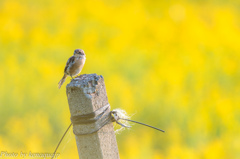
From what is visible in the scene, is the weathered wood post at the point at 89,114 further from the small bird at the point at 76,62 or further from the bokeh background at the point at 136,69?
the bokeh background at the point at 136,69

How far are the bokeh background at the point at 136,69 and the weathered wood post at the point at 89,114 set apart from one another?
2.20m

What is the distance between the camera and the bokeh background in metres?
4.92

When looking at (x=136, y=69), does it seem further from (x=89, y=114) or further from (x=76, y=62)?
(x=89, y=114)

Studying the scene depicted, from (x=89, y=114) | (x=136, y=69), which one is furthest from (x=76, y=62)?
(x=136, y=69)

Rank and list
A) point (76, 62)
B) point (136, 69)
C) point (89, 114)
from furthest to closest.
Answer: point (136, 69)
point (76, 62)
point (89, 114)

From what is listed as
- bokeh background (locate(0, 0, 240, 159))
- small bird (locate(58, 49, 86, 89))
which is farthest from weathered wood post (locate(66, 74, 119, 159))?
bokeh background (locate(0, 0, 240, 159))

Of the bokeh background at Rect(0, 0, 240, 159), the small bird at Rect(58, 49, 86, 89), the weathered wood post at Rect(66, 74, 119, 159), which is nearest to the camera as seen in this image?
the weathered wood post at Rect(66, 74, 119, 159)

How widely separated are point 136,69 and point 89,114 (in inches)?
164

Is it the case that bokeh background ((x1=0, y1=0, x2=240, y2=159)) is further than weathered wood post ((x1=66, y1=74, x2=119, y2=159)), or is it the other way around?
bokeh background ((x1=0, y1=0, x2=240, y2=159))

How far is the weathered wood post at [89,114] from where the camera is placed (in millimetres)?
1989

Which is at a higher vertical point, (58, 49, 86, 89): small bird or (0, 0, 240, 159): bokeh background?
(58, 49, 86, 89): small bird

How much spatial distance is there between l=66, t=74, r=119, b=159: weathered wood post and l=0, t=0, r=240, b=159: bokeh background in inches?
86.8

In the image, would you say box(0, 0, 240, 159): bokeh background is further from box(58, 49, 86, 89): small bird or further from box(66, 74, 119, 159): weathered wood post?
box(66, 74, 119, 159): weathered wood post

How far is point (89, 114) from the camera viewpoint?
1.99 meters
